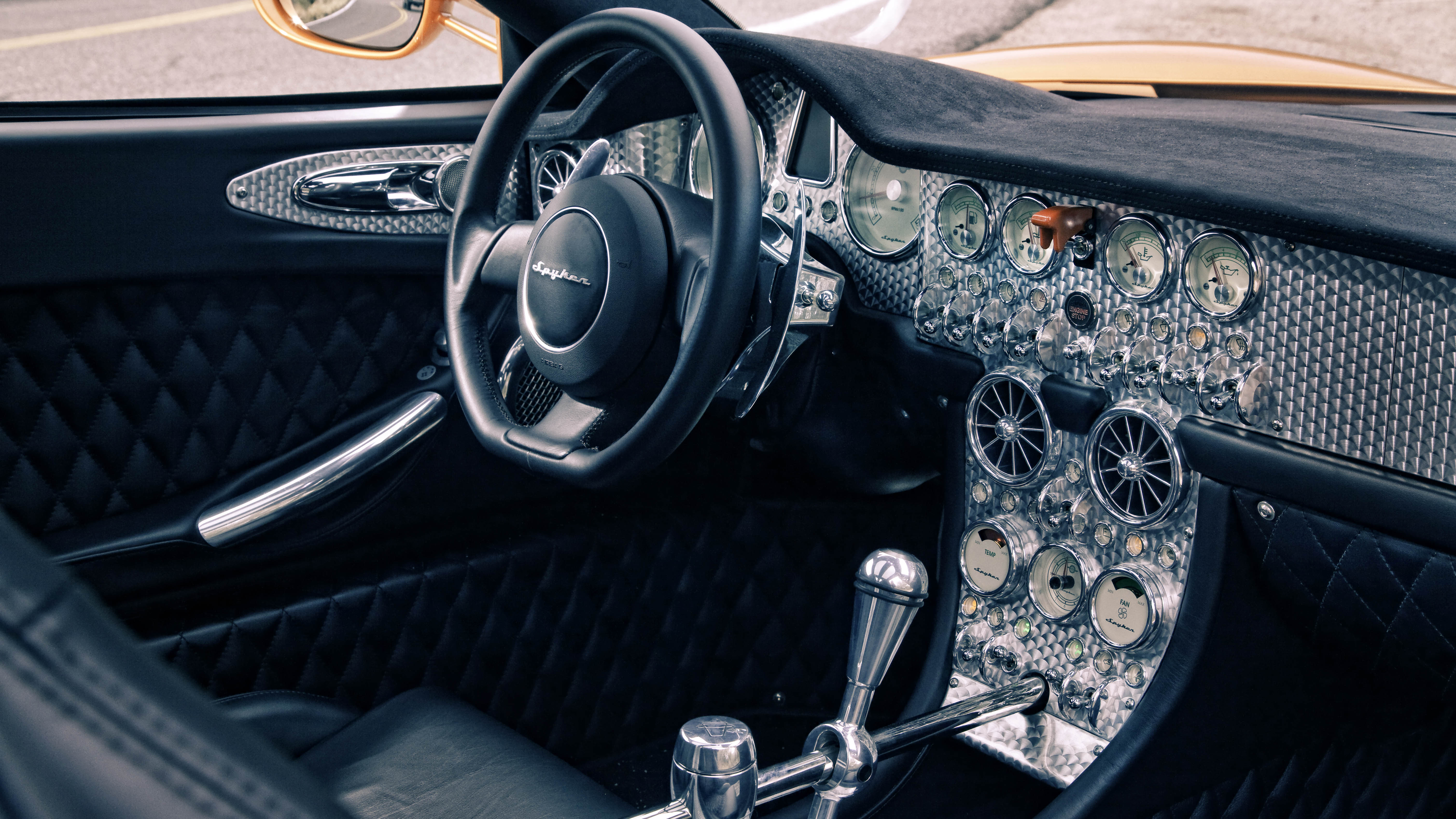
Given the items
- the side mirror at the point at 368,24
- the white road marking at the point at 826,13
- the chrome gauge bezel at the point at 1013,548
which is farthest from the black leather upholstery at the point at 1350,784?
the white road marking at the point at 826,13

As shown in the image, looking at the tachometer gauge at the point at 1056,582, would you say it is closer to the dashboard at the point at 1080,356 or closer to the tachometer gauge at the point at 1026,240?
the dashboard at the point at 1080,356

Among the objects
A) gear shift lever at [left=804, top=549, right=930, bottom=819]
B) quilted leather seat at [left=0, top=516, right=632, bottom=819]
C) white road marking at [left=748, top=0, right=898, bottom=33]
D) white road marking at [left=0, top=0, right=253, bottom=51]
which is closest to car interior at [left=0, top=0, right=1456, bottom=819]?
gear shift lever at [left=804, top=549, right=930, bottom=819]

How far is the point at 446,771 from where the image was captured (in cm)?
113

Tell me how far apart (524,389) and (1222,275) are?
0.78 metres

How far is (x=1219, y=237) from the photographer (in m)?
1.04

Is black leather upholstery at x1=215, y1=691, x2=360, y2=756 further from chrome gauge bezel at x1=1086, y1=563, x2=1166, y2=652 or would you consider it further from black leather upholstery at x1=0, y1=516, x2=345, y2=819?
black leather upholstery at x1=0, y1=516, x2=345, y2=819

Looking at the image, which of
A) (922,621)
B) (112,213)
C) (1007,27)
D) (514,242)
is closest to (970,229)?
(514,242)

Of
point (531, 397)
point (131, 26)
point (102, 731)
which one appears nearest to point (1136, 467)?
point (531, 397)

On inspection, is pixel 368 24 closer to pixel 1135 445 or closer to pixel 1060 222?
pixel 1060 222

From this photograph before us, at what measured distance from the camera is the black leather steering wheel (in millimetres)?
1017

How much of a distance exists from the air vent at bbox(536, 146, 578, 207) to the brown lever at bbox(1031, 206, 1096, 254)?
29.3 inches

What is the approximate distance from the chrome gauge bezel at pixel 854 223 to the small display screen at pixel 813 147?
0.08 feet

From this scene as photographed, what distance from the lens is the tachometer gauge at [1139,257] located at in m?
1.09

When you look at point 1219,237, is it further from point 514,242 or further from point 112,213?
point 112,213
